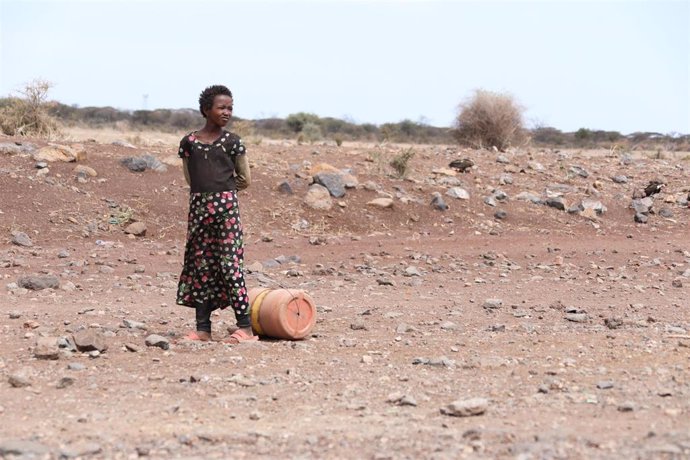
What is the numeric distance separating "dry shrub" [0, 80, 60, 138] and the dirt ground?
6.61 ft

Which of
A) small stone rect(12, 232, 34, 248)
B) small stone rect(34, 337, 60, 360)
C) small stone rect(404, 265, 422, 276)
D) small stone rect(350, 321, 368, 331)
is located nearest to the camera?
small stone rect(34, 337, 60, 360)

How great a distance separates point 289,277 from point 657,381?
526 centimetres

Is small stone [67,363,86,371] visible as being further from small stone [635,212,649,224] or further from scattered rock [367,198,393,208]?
small stone [635,212,649,224]

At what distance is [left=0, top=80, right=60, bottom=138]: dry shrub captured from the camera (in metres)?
15.9

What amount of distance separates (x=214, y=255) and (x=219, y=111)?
910 mm

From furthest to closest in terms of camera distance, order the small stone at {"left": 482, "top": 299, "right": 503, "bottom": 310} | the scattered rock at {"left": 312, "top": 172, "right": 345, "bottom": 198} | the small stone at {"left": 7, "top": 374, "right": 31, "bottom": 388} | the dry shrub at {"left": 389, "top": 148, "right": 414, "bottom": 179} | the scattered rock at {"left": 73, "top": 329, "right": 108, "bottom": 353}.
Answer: the dry shrub at {"left": 389, "top": 148, "right": 414, "bottom": 179}, the scattered rock at {"left": 312, "top": 172, "right": 345, "bottom": 198}, the small stone at {"left": 482, "top": 299, "right": 503, "bottom": 310}, the scattered rock at {"left": 73, "top": 329, "right": 108, "bottom": 353}, the small stone at {"left": 7, "top": 374, "right": 31, "bottom": 388}

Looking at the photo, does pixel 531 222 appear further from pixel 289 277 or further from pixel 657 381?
pixel 657 381

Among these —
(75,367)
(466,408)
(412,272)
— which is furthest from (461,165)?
(466,408)

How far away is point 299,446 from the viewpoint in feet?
12.5

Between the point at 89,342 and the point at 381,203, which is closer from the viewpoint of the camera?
the point at 89,342

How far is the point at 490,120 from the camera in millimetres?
21266

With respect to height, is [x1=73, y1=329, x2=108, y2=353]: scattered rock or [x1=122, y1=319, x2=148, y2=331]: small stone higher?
[x1=73, y1=329, x2=108, y2=353]: scattered rock

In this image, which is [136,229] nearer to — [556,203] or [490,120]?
[556,203]

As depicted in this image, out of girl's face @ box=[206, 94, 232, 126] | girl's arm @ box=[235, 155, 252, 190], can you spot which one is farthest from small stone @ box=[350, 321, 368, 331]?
girl's face @ box=[206, 94, 232, 126]
